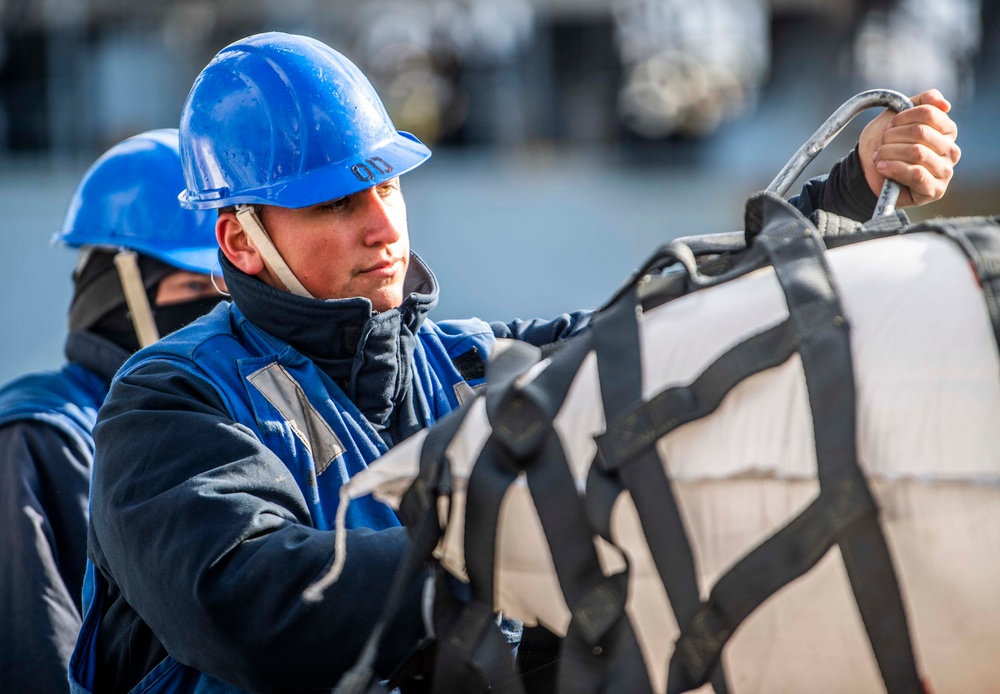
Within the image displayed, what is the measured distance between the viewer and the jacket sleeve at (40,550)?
9.00 ft

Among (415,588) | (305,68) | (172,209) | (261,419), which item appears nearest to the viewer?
(415,588)

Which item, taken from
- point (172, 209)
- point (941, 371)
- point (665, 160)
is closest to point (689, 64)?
point (665, 160)

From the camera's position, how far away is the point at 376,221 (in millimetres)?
2191

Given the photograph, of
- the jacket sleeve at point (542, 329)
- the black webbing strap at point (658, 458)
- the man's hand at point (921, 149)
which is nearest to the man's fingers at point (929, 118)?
the man's hand at point (921, 149)

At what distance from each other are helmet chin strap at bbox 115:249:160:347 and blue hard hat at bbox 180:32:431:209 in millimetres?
1091

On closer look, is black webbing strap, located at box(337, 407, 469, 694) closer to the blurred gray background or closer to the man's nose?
the man's nose

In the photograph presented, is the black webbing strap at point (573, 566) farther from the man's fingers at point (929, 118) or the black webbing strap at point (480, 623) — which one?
the man's fingers at point (929, 118)

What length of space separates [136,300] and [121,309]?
10cm

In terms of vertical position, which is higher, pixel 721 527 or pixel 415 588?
pixel 721 527

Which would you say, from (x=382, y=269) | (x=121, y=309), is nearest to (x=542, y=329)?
(x=382, y=269)

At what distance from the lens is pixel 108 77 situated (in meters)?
13.4

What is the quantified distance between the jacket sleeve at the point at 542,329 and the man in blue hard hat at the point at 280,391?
1 centimetres

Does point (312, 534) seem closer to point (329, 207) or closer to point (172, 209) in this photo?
point (329, 207)

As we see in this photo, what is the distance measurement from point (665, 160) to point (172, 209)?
10266mm
